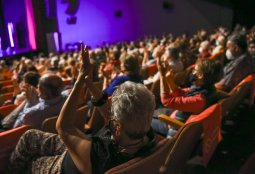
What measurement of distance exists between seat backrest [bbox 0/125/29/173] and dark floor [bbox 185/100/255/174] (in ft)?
5.04

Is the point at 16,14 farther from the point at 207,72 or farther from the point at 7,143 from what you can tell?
the point at 207,72

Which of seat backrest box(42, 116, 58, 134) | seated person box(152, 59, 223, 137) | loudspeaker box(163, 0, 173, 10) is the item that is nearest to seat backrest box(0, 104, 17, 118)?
seat backrest box(42, 116, 58, 134)

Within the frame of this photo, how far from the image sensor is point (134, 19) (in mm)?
15625

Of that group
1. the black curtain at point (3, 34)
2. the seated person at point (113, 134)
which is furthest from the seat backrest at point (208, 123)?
the black curtain at point (3, 34)

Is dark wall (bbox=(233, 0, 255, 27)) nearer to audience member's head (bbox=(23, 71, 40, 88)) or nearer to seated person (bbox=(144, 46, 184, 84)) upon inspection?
seated person (bbox=(144, 46, 184, 84))

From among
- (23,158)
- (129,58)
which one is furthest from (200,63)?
(23,158)

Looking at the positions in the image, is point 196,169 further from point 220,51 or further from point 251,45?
point 251,45

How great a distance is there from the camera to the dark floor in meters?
2.56

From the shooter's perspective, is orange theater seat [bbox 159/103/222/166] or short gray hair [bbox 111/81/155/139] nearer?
short gray hair [bbox 111/81/155/139]

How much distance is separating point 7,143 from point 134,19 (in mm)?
14518

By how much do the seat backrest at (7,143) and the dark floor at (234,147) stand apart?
154 centimetres

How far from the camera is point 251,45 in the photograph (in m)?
5.57

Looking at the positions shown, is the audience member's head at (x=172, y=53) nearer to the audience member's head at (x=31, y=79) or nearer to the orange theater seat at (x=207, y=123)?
the orange theater seat at (x=207, y=123)

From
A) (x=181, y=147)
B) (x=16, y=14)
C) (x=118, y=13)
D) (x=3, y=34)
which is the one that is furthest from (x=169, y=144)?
(x=118, y=13)
